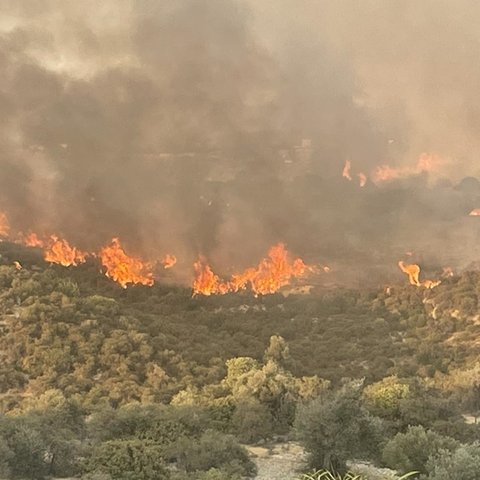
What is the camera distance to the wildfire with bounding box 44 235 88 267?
56.0 m

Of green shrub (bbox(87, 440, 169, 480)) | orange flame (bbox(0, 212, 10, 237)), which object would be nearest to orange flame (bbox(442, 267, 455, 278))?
orange flame (bbox(0, 212, 10, 237))

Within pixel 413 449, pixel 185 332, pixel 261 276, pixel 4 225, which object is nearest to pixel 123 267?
pixel 4 225

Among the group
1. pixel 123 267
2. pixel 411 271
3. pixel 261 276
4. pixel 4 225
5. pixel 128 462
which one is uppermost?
pixel 4 225

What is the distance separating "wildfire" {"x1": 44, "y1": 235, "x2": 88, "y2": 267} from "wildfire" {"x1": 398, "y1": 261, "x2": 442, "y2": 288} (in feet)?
106

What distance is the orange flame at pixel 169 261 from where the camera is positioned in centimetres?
6322

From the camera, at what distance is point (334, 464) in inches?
931

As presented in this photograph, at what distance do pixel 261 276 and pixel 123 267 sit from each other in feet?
43.8

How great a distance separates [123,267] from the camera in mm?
59594

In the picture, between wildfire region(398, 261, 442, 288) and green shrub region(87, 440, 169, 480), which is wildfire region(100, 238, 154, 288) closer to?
wildfire region(398, 261, 442, 288)

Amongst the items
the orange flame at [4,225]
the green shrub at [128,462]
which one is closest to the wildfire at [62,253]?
the orange flame at [4,225]

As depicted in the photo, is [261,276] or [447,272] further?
[447,272]

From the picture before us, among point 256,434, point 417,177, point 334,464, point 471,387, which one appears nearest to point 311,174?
point 417,177

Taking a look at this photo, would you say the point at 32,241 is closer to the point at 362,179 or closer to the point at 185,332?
the point at 185,332

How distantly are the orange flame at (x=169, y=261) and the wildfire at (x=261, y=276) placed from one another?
2.19 m
